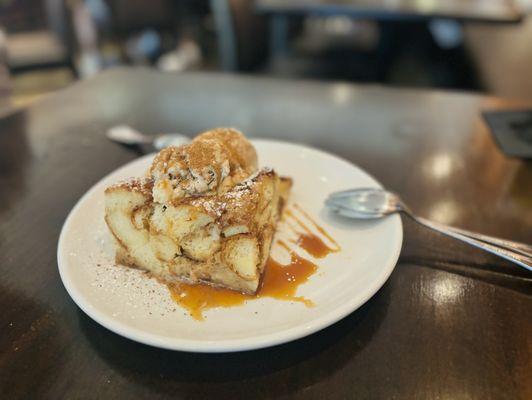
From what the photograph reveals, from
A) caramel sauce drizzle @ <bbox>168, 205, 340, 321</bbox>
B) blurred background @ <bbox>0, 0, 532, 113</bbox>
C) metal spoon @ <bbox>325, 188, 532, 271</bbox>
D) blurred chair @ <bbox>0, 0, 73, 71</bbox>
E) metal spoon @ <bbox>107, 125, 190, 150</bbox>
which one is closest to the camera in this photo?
caramel sauce drizzle @ <bbox>168, 205, 340, 321</bbox>

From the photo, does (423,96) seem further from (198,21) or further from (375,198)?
(198,21)

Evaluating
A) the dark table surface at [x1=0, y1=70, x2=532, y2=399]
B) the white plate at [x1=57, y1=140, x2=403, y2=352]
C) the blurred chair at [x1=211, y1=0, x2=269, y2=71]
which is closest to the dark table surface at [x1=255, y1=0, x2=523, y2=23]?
the blurred chair at [x1=211, y1=0, x2=269, y2=71]

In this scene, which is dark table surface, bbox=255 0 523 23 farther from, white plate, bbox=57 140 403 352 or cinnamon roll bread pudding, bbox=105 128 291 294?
cinnamon roll bread pudding, bbox=105 128 291 294

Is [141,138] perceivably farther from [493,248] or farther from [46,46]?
[46,46]

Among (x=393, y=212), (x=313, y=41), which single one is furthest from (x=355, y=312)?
(x=313, y=41)

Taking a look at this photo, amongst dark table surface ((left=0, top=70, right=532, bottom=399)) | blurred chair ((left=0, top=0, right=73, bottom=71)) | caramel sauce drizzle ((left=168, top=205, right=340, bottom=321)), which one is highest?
caramel sauce drizzle ((left=168, top=205, right=340, bottom=321))

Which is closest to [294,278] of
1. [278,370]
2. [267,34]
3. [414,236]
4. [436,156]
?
[278,370]
